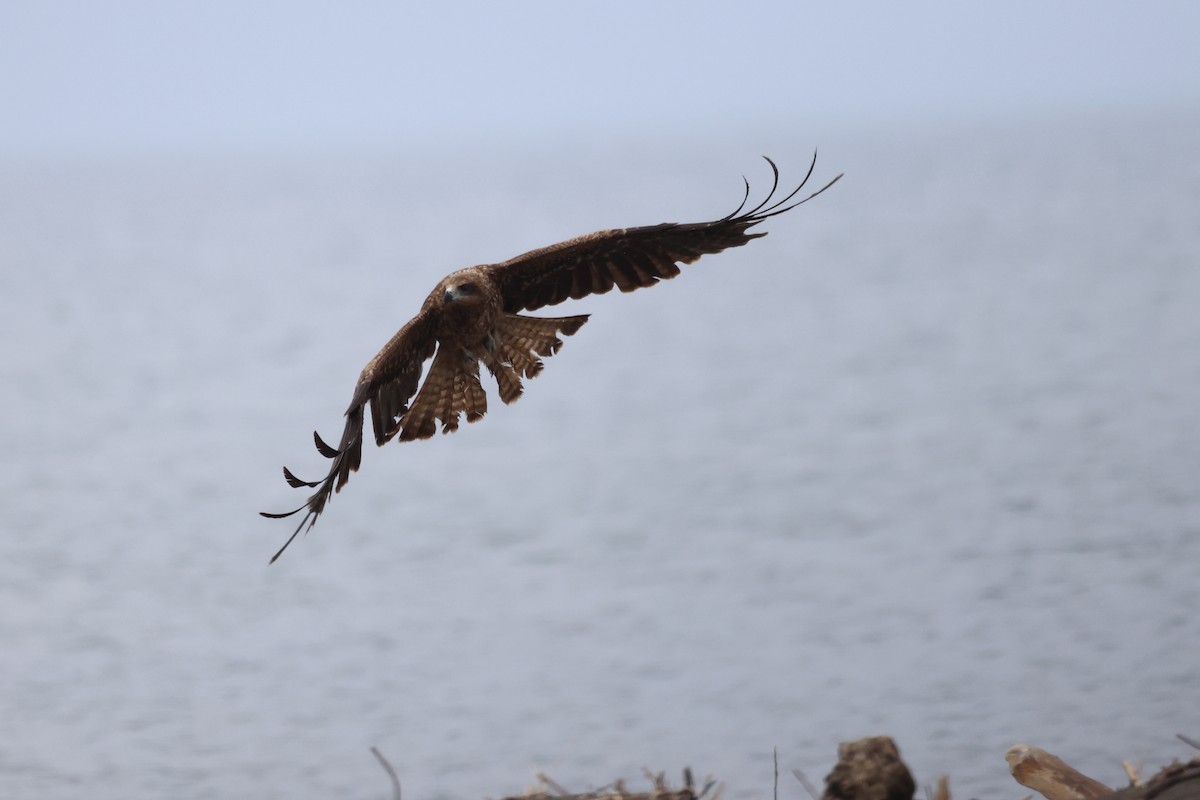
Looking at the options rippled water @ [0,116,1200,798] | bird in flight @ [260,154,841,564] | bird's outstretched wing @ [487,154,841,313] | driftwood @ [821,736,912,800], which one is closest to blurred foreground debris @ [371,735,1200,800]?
driftwood @ [821,736,912,800]

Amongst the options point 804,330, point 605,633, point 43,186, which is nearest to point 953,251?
point 804,330

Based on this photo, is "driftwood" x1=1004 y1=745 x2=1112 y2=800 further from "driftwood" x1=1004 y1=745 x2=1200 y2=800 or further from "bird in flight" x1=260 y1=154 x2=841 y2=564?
"bird in flight" x1=260 y1=154 x2=841 y2=564

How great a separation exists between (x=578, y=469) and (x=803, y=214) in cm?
6605

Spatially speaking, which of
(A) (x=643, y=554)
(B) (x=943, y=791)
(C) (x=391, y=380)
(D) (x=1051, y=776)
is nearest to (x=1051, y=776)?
(D) (x=1051, y=776)

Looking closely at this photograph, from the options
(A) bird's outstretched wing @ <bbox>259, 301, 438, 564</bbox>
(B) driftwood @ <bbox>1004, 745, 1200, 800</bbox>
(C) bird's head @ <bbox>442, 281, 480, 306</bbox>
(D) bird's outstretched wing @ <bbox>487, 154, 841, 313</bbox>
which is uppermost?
(D) bird's outstretched wing @ <bbox>487, 154, 841, 313</bbox>

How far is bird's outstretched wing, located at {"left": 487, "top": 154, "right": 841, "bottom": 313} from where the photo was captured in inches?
297

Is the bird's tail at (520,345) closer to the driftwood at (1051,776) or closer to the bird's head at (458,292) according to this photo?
the bird's head at (458,292)

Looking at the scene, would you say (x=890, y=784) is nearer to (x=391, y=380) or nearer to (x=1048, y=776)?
(x=1048, y=776)

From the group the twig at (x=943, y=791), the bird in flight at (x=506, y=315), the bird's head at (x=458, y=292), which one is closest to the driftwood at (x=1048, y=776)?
the twig at (x=943, y=791)

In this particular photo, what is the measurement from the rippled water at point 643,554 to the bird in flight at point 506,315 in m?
6.31

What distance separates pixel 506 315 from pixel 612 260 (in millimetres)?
573

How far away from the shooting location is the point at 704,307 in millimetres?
53938

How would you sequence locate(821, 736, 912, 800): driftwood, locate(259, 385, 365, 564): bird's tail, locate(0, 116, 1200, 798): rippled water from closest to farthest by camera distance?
1. locate(821, 736, 912, 800): driftwood
2. locate(259, 385, 365, 564): bird's tail
3. locate(0, 116, 1200, 798): rippled water

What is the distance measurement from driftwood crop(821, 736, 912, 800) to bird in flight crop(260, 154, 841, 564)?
259 cm
